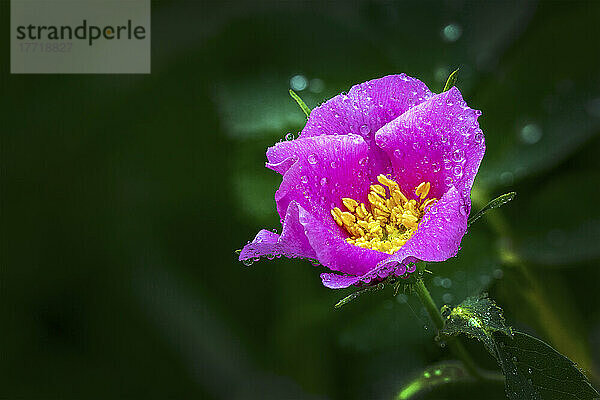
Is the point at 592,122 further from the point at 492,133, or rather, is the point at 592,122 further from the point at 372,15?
the point at 372,15

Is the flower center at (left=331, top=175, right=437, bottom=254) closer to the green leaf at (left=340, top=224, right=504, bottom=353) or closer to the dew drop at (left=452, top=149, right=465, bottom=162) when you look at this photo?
the dew drop at (left=452, top=149, right=465, bottom=162)

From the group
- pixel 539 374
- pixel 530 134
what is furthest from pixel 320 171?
pixel 530 134

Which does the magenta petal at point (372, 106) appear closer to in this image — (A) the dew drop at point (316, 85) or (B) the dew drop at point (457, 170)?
(B) the dew drop at point (457, 170)

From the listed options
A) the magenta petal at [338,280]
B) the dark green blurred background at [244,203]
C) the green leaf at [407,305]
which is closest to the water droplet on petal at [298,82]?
the dark green blurred background at [244,203]

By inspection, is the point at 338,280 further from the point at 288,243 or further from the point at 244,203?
the point at 244,203

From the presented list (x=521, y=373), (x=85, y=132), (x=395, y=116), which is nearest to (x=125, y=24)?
(x=85, y=132)

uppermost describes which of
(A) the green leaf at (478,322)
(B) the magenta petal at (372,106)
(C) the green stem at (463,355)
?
(B) the magenta petal at (372,106)
